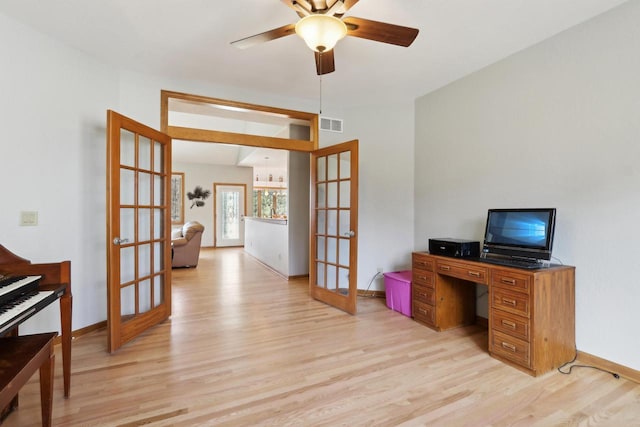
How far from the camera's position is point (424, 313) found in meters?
2.96

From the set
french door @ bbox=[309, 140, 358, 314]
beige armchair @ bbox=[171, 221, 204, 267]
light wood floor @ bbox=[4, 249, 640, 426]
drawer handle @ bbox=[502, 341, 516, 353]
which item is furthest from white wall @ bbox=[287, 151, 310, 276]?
drawer handle @ bbox=[502, 341, 516, 353]

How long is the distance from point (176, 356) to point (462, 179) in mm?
3077

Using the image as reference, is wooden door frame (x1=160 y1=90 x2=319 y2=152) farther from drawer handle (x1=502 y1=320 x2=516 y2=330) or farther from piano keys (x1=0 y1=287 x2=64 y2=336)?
drawer handle (x1=502 y1=320 x2=516 y2=330)

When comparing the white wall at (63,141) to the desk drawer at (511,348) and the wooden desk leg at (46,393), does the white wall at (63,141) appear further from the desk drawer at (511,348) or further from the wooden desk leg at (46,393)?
the desk drawer at (511,348)

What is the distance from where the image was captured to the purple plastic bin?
323 centimetres

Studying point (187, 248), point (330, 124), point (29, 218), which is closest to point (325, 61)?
point (330, 124)

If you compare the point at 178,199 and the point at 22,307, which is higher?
the point at 178,199

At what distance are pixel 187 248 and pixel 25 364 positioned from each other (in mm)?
4697

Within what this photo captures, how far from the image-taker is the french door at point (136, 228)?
2.33 metres

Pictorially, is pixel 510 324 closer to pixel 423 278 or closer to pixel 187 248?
pixel 423 278

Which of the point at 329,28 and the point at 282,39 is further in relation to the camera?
the point at 282,39

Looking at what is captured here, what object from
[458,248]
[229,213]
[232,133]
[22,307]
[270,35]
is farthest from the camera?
[229,213]

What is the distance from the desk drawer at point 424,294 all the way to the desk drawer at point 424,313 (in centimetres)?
4

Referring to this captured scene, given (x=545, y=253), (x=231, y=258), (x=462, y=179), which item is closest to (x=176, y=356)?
(x=545, y=253)
